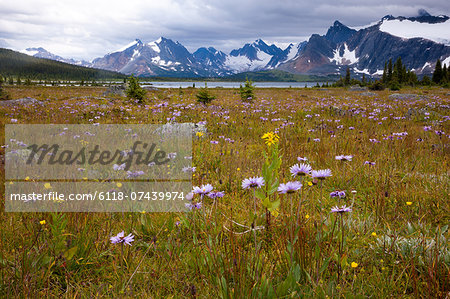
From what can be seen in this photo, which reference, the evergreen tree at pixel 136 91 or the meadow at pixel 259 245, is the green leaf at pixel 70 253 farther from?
the evergreen tree at pixel 136 91

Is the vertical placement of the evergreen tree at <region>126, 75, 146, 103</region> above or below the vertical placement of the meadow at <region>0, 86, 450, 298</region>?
above

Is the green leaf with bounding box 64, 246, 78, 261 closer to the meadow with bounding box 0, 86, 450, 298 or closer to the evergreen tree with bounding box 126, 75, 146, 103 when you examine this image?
the meadow with bounding box 0, 86, 450, 298

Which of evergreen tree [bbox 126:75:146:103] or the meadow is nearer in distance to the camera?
the meadow

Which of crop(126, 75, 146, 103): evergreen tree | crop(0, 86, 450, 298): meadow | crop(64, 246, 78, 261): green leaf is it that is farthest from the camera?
crop(126, 75, 146, 103): evergreen tree

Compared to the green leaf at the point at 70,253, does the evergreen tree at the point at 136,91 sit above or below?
above

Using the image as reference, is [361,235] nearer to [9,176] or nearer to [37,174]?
[37,174]

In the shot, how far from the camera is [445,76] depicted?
71188 mm

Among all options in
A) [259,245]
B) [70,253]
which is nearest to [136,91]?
[70,253]

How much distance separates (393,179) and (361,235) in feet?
5.46

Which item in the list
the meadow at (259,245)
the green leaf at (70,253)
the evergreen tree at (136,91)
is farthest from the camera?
the evergreen tree at (136,91)

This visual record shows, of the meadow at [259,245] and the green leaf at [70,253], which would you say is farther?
the green leaf at [70,253]

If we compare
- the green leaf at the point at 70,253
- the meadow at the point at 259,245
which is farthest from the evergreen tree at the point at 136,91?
the green leaf at the point at 70,253

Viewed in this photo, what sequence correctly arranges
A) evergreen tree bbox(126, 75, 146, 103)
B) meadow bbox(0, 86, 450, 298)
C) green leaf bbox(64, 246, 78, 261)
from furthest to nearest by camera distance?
evergreen tree bbox(126, 75, 146, 103)
green leaf bbox(64, 246, 78, 261)
meadow bbox(0, 86, 450, 298)

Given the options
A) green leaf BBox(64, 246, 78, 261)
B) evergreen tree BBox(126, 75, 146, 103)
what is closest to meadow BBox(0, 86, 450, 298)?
green leaf BBox(64, 246, 78, 261)
